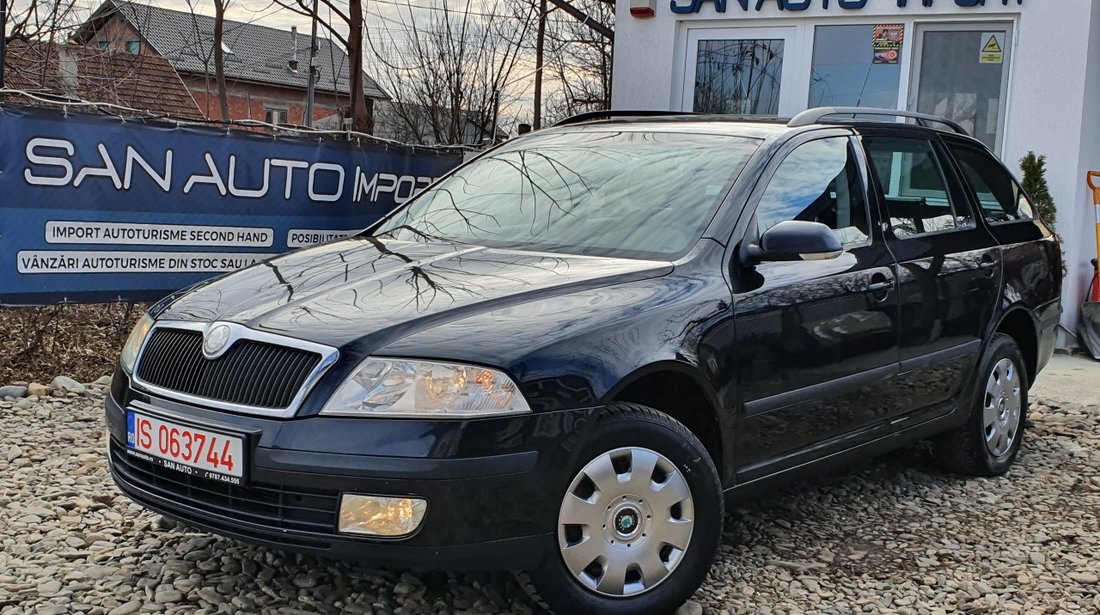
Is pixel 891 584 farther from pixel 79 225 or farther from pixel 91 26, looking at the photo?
pixel 91 26

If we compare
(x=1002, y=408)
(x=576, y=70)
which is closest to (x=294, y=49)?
(x=576, y=70)

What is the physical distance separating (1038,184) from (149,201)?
6.71m

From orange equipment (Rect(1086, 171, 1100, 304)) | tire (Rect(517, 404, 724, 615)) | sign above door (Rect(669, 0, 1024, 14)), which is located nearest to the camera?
tire (Rect(517, 404, 724, 615))

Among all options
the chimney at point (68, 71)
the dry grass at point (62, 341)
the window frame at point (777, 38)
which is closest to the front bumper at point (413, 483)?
the dry grass at point (62, 341)

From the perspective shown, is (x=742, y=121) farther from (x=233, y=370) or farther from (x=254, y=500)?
(x=254, y=500)

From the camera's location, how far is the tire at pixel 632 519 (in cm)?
312

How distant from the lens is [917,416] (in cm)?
466

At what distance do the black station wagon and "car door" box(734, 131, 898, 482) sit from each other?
0.04 ft

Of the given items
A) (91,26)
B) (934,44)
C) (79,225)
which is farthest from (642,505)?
(91,26)

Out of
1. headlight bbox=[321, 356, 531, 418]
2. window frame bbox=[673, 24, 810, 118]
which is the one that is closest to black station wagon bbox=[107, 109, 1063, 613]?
headlight bbox=[321, 356, 531, 418]

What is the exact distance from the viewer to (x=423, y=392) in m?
2.94

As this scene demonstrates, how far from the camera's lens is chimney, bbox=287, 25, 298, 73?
55.7 meters

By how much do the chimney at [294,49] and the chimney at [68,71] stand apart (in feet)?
150

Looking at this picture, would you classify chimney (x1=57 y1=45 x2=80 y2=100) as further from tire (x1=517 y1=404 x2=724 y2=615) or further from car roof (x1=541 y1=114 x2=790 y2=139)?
tire (x1=517 y1=404 x2=724 y2=615)
